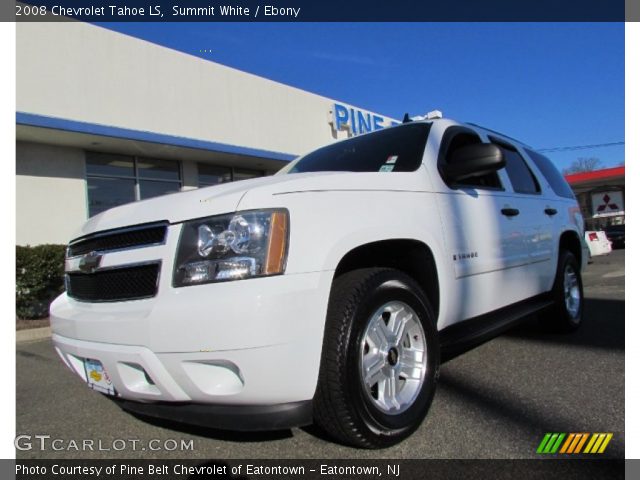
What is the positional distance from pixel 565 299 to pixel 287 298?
11.9ft

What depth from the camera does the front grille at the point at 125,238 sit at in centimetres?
216

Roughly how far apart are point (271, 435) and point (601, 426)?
5.96 ft

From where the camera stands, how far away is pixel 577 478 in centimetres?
201

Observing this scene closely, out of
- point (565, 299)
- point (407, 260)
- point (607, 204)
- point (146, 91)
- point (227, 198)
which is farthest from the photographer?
point (607, 204)

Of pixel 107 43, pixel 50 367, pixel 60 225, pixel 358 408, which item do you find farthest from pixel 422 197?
pixel 107 43

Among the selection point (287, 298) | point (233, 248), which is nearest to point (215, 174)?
point (233, 248)

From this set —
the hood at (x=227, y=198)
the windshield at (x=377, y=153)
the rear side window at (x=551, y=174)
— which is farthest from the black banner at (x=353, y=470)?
the rear side window at (x=551, y=174)

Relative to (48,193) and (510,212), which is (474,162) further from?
(48,193)

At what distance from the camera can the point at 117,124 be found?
10.2 meters

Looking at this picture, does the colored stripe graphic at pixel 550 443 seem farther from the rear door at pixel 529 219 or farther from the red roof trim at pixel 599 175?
the red roof trim at pixel 599 175

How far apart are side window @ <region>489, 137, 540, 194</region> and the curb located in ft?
22.3

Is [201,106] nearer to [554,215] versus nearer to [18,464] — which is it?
[554,215]

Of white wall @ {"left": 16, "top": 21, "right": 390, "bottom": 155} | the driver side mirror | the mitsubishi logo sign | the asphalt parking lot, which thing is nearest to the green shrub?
white wall @ {"left": 16, "top": 21, "right": 390, "bottom": 155}

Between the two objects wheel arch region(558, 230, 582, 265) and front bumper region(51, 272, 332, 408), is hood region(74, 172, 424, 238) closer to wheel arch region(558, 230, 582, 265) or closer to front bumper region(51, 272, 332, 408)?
front bumper region(51, 272, 332, 408)
